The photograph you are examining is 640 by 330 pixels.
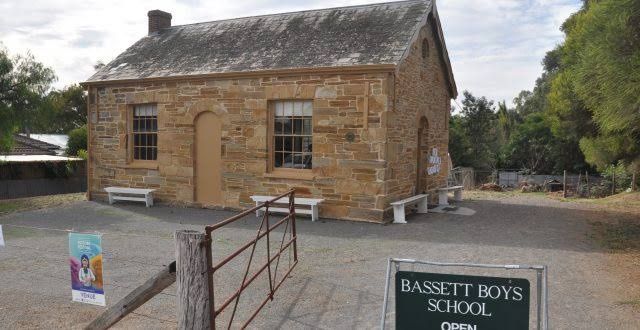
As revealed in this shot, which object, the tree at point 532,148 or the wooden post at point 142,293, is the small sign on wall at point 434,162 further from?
the tree at point 532,148

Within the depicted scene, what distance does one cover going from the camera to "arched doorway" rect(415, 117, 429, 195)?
13695 millimetres

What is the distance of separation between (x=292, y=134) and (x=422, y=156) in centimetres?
415

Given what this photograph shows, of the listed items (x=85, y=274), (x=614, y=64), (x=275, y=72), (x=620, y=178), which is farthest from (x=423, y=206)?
(x=620, y=178)

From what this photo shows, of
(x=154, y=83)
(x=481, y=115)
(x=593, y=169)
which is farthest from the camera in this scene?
(x=481, y=115)

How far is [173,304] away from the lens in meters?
5.76

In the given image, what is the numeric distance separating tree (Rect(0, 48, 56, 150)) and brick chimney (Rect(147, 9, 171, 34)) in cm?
363

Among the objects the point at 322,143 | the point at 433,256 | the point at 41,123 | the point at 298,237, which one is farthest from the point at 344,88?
the point at 41,123

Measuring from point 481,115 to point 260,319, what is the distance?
28877 millimetres

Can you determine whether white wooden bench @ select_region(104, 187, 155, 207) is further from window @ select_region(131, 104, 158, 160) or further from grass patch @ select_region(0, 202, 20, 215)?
grass patch @ select_region(0, 202, 20, 215)

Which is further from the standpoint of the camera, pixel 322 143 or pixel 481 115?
pixel 481 115

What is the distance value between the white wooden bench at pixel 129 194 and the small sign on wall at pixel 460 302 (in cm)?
1132

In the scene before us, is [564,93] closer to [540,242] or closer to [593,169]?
[540,242]

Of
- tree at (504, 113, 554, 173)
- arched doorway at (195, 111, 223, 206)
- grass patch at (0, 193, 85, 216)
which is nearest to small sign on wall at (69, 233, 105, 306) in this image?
arched doorway at (195, 111, 223, 206)

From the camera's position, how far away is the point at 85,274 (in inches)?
182
